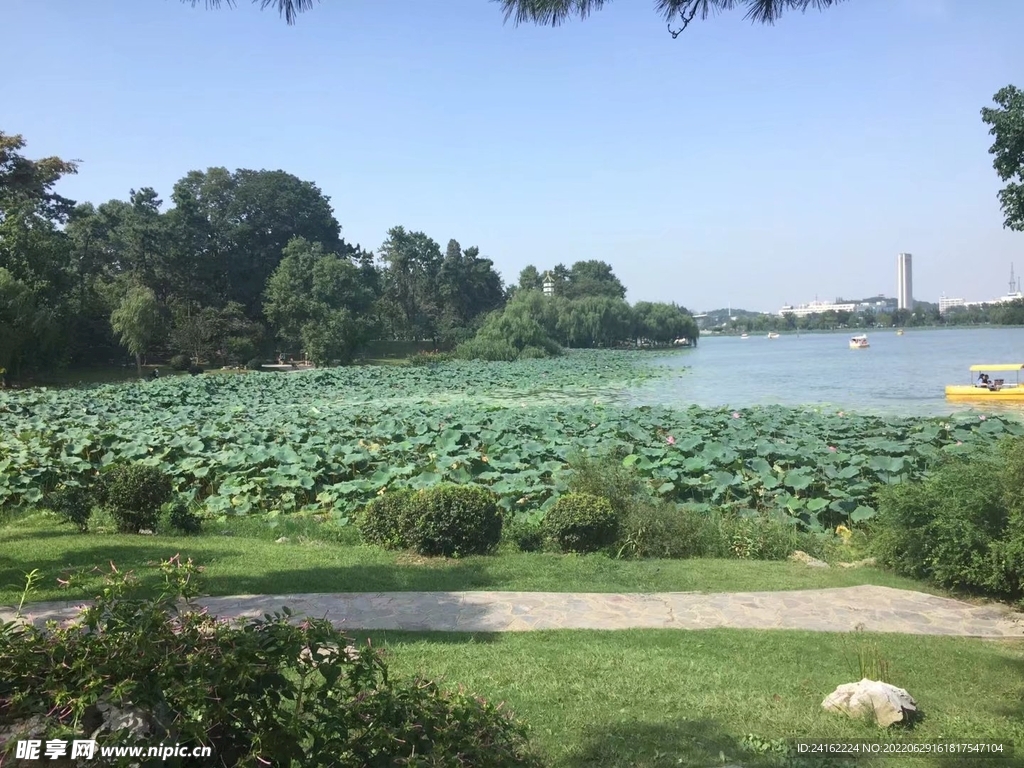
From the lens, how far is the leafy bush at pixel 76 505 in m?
7.61

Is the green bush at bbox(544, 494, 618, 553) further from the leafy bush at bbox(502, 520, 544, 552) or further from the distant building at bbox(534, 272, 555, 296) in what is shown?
the distant building at bbox(534, 272, 555, 296)

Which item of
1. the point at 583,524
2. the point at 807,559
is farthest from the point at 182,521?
the point at 807,559

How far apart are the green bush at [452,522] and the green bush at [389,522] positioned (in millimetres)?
129

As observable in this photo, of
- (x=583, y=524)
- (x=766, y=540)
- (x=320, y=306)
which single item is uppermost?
(x=320, y=306)

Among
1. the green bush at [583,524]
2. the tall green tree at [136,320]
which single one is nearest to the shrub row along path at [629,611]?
the green bush at [583,524]

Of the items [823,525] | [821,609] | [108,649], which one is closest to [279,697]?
[108,649]

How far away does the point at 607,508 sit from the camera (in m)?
6.95

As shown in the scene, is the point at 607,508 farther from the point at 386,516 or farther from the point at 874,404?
the point at 874,404

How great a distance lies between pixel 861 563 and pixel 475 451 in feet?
18.7

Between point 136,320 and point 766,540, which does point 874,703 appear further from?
point 136,320

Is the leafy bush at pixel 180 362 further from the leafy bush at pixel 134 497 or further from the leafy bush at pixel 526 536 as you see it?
the leafy bush at pixel 526 536

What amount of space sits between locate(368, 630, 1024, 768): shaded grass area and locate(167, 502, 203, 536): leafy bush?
4.29m

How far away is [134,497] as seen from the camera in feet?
24.5

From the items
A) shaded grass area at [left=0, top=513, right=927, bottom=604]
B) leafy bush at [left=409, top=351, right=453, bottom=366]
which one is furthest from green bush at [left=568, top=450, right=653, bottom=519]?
leafy bush at [left=409, top=351, right=453, bottom=366]
